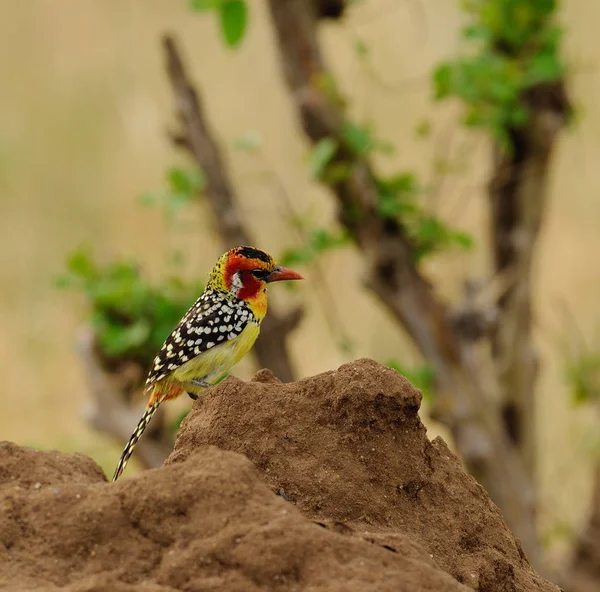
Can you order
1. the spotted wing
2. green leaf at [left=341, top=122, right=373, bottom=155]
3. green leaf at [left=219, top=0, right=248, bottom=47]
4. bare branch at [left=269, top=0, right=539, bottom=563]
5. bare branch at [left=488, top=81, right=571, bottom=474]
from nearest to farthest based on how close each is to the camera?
the spotted wing, green leaf at [left=219, top=0, right=248, bottom=47], green leaf at [left=341, top=122, right=373, bottom=155], bare branch at [left=269, top=0, right=539, bottom=563], bare branch at [left=488, top=81, right=571, bottom=474]

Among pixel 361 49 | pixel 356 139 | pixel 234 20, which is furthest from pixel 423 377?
pixel 234 20

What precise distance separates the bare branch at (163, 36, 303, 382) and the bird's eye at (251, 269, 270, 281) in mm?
2526

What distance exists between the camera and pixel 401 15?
1425 centimetres

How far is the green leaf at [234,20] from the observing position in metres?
4.36

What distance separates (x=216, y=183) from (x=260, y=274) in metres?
2.77

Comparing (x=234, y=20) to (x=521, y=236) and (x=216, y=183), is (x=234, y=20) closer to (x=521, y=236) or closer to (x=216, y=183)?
(x=216, y=183)

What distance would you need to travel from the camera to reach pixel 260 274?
177 inches

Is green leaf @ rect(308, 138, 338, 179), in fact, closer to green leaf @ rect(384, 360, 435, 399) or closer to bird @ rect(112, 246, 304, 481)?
green leaf @ rect(384, 360, 435, 399)

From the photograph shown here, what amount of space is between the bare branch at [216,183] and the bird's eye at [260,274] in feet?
8.29

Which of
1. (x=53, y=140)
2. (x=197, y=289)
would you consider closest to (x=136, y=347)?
(x=197, y=289)

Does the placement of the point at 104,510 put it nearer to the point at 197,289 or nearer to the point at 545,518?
the point at 197,289

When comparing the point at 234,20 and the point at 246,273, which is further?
the point at 246,273

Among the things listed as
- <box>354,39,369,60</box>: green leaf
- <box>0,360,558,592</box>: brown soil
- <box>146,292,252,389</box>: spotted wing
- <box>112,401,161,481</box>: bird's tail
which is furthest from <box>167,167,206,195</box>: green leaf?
<box>0,360,558,592</box>: brown soil

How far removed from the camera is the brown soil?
96.0 inches
